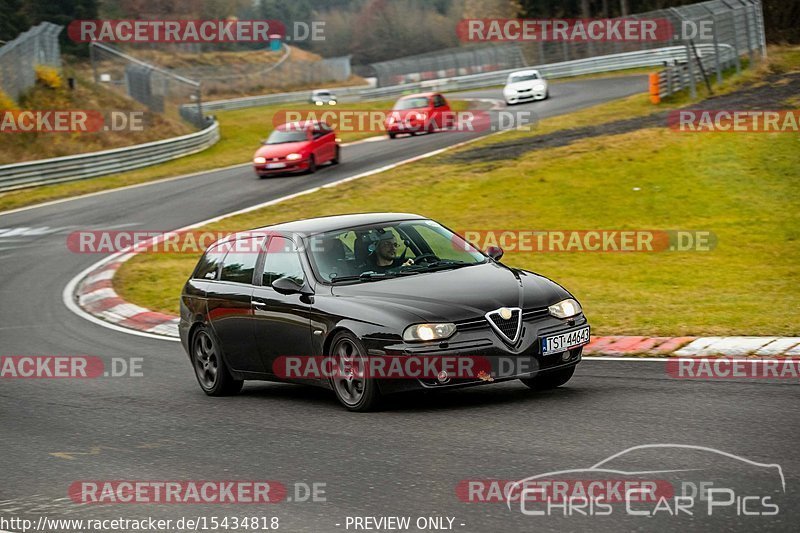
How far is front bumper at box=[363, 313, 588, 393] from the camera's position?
28.0 feet

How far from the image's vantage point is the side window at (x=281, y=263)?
32.3 feet

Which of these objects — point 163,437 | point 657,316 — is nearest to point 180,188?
point 657,316

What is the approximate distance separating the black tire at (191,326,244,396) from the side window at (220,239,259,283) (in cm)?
61

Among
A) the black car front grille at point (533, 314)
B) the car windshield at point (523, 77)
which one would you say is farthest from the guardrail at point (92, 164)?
the black car front grille at point (533, 314)

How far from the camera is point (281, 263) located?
10109 millimetres

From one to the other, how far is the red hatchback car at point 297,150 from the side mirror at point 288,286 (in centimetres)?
2340

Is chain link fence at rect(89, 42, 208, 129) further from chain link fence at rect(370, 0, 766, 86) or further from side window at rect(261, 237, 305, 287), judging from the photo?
side window at rect(261, 237, 305, 287)

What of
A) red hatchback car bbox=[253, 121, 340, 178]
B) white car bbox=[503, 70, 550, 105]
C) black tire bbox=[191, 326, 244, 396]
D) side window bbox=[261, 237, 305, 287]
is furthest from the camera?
white car bbox=[503, 70, 550, 105]

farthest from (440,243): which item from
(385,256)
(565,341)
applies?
(565,341)

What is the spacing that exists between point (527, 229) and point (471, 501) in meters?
15.5

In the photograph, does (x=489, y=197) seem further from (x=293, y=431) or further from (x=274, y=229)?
(x=293, y=431)

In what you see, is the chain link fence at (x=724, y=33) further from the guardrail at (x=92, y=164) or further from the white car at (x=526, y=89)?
the guardrail at (x=92, y=164)

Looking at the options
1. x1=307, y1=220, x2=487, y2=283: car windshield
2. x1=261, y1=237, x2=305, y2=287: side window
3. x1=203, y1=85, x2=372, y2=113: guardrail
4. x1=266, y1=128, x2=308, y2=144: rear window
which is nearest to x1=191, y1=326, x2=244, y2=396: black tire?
x1=261, y1=237, x2=305, y2=287: side window

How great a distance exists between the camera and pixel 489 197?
2475cm
